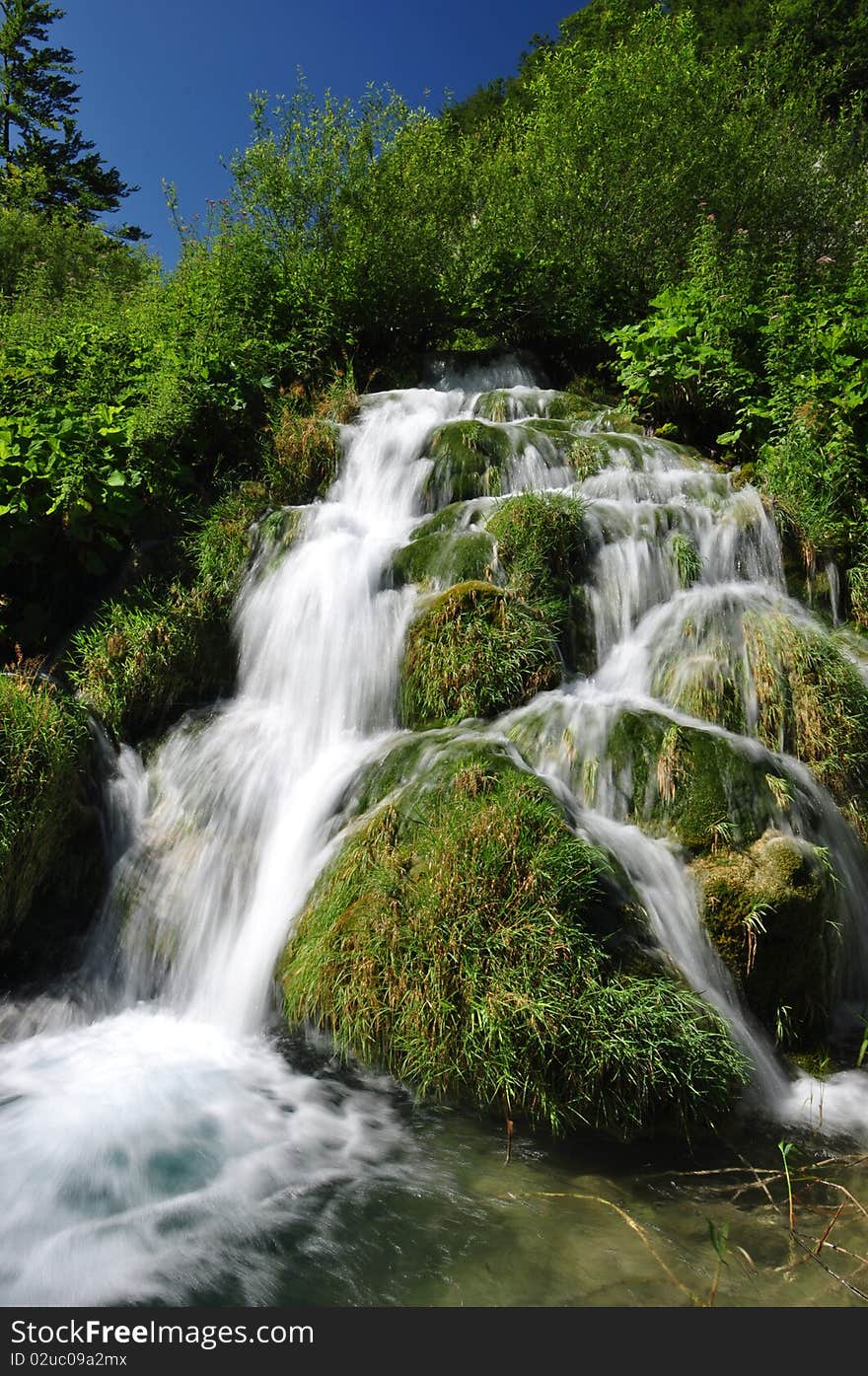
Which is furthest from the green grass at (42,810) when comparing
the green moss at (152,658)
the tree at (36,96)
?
the tree at (36,96)

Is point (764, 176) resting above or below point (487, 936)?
above

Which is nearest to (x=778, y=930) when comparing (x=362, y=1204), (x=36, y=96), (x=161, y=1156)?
(x=362, y=1204)

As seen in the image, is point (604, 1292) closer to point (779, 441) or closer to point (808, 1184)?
point (808, 1184)

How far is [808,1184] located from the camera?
3068 mm

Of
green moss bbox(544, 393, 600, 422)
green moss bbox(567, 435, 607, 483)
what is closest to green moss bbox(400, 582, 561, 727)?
green moss bbox(567, 435, 607, 483)

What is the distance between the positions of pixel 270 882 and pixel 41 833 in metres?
1.40

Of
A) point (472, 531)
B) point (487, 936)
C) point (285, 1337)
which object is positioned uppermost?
point (472, 531)

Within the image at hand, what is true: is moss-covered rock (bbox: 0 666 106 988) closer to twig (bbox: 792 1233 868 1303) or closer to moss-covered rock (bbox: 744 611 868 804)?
twig (bbox: 792 1233 868 1303)

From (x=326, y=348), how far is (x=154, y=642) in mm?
6170

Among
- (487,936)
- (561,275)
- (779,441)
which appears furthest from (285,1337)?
(561,275)

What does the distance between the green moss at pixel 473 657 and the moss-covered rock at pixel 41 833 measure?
2257mm

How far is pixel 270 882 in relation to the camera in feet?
15.8

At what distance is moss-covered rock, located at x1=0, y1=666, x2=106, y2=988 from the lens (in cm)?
464

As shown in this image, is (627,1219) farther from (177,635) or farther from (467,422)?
(467,422)
